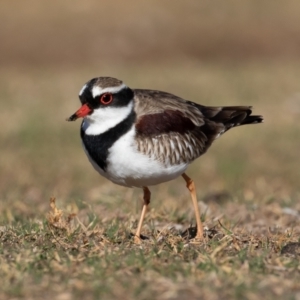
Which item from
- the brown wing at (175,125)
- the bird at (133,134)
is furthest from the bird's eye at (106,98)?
the brown wing at (175,125)

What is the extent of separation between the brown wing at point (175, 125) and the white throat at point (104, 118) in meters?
0.18

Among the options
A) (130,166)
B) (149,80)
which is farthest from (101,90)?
(149,80)

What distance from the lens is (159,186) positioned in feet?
38.6

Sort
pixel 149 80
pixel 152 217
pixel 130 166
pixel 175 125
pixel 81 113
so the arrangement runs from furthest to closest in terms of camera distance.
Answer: pixel 149 80, pixel 152 217, pixel 175 125, pixel 81 113, pixel 130 166

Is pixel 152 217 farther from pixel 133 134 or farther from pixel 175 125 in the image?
pixel 133 134

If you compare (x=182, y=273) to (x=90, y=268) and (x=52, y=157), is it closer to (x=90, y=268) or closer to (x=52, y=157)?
(x=90, y=268)

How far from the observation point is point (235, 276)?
16.5ft

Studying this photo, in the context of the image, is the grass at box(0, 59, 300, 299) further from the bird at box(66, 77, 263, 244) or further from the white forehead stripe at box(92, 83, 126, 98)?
the white forehead stripe at box(92, 83, 126, 98)

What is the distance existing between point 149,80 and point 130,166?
12655 mm

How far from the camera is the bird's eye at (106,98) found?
6.33 metres

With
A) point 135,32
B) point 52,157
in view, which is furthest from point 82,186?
point 135,32

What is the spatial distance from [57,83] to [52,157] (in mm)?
5729

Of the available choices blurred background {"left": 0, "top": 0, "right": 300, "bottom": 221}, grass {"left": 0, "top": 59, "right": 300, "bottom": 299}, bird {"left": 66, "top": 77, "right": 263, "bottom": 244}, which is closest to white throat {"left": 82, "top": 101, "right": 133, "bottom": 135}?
bird {"left": 66, "top": 77, "right": 263, "bottom": 244}

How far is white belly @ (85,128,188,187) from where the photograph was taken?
6109 mm
